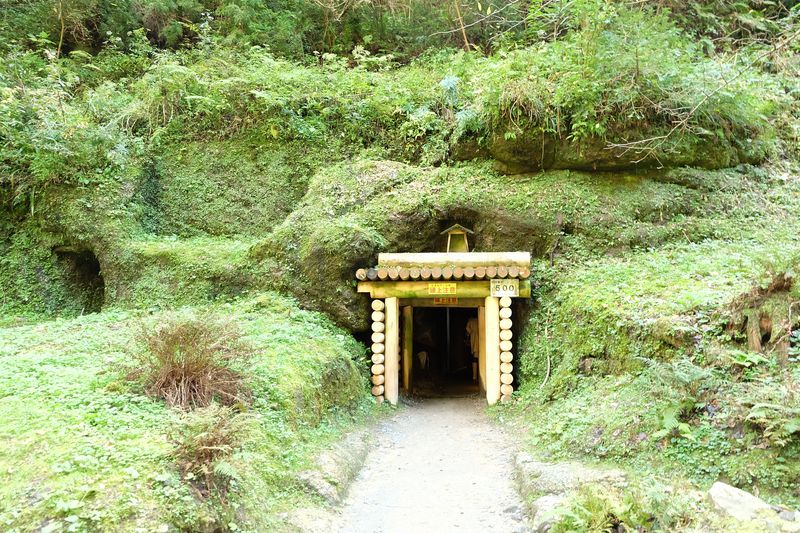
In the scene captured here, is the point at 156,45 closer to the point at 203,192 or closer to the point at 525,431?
the point at 203,192

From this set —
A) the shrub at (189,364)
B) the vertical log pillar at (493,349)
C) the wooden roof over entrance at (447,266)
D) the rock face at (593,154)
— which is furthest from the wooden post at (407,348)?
the shrub at (189,364)

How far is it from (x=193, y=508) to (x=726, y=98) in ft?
39.5

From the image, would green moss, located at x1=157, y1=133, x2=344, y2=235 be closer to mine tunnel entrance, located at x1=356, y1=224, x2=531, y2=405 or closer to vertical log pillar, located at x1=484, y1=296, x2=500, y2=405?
mine tunnel entrance, located at x1=356, y1=224, x2=531, y2=405

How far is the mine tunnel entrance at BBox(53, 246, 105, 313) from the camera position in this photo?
12.3 meters

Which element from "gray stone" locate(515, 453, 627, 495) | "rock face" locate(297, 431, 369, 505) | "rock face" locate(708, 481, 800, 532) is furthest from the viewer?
"rock face" locate(297, 431, 369, 505)

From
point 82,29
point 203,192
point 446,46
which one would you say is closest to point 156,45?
point 82,29

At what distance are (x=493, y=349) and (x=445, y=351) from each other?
24.9 feet

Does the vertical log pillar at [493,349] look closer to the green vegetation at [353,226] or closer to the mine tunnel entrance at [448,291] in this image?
the mine tunnel entrance at [448,291]

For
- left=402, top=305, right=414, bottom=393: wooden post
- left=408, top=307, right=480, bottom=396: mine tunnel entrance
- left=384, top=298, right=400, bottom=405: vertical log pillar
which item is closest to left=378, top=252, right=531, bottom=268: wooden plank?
left=384, top=298, right=400, bottom=405: vertical log pillar

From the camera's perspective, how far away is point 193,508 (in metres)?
3.94

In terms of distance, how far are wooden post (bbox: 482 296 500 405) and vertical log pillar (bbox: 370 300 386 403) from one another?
6.23 ft

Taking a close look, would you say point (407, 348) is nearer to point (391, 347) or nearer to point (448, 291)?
point (391, 347)

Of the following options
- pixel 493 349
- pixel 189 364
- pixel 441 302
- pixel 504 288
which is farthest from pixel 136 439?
pixel 441 302

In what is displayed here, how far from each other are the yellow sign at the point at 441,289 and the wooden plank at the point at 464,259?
38cm
